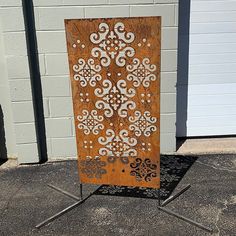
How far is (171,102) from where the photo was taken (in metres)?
5.03

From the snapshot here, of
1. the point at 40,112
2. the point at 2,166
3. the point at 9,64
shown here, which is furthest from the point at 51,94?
the point at 2,166

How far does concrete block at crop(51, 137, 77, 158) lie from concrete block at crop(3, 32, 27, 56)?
1.31 meters

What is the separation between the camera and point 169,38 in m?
4.77

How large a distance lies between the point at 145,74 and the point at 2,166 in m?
2.74

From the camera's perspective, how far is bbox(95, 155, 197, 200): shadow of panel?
13.6ft

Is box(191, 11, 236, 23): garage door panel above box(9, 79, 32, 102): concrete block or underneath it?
above

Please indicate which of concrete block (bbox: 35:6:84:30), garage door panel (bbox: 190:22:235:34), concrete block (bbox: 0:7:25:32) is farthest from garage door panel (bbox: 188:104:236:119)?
concrete block (bbox: 0:7:25:32)

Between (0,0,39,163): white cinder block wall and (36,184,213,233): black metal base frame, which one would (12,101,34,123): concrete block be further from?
(36,184,213,233): black metal base frame

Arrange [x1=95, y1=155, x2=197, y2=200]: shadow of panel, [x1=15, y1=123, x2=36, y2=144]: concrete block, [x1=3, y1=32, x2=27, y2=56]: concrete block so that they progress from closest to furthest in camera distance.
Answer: [x1=95, y1=155, x2=197, y2=200]: shadow of panel → [x1=3, y1=32, x2=27, y2=56]: concrete block → [x1=15, y1=123, x2=36, y2=144]: concrete block

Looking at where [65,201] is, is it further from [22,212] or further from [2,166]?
[2,166]

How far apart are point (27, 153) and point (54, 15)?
1.90 m

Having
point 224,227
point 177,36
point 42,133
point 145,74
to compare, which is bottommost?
point 224,227

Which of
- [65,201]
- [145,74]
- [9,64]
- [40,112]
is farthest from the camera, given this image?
[40,112]

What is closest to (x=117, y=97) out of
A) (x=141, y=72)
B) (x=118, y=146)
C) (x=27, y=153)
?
(x=141, y=72)
